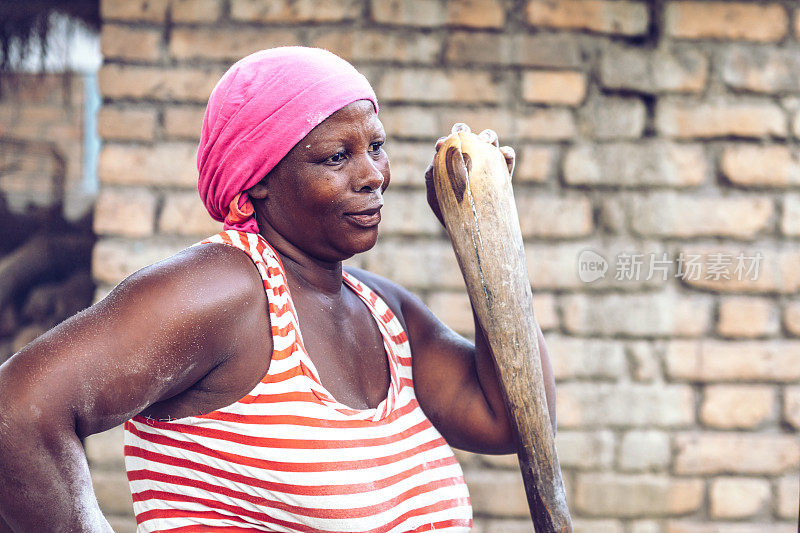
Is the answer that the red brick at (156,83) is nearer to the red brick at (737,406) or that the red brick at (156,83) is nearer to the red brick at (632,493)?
the red brick at (632,493)

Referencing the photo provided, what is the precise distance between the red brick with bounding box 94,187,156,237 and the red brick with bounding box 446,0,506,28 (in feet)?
3.96

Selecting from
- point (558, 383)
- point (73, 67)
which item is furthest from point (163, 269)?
point (73, 67)

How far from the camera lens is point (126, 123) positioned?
2600mm

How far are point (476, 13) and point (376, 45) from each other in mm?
359

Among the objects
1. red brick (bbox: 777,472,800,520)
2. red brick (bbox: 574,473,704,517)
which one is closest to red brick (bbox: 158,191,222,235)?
red brick (bbox: 574,473,704,517)

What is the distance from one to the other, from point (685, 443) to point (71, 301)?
241 cm

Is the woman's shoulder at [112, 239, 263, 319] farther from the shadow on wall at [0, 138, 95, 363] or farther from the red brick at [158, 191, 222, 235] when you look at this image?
the shadow on wall at [0, 138, 95, 363]

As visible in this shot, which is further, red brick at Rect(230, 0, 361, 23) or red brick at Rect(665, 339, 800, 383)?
red brick at Rect(665, 339, 800, 383)

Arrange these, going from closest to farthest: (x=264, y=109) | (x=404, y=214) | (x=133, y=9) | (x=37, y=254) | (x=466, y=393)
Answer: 1. (x=264, y=109)
2. (x=466, y=393)
3. (x=133, y=9)
4. (x=404, y=214)
5. (x=37, y=254)

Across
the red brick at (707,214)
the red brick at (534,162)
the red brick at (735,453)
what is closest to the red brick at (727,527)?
the red brick at (735,453)

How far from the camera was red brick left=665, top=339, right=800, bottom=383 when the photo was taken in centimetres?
271

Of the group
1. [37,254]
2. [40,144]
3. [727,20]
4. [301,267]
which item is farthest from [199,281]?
[40,144]

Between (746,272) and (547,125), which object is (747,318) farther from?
(547,125)

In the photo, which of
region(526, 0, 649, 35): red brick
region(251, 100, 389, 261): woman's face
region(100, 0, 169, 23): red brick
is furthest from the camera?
region(526, 0, 649, 35): red brick
